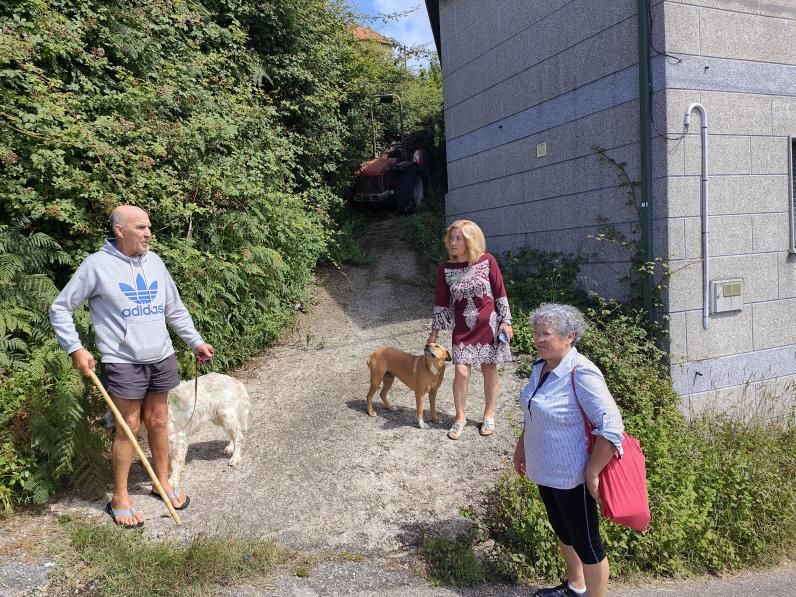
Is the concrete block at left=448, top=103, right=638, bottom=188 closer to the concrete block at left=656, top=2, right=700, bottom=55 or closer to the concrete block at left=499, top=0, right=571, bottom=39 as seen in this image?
the concrete block at left=656, top=2, right=700, bottom=55

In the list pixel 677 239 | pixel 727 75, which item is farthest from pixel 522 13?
pixel 677 239

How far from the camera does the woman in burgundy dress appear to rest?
183 inches

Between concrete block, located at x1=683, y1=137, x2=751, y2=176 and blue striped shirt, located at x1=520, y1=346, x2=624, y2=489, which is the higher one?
concrete block, located at x1=683, y1=137, x2=751, y2=176

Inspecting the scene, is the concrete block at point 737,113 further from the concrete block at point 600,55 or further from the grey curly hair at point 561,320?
the grey curly hair at point 561,320

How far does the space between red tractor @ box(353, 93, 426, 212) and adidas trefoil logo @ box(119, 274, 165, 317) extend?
955 cm

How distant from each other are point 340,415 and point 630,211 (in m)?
3.89

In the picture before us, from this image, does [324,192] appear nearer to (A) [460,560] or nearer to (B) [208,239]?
(B) [208,239]

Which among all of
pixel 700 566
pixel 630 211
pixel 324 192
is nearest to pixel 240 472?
pixel 700 566

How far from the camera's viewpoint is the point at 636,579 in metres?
3.75

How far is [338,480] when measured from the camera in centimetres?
434

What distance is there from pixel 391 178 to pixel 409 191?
A: 58 cm

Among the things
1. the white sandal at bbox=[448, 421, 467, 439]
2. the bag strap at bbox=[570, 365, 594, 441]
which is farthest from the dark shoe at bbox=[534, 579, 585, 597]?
the white sandal at bbox=[448, 421, 467, 439]

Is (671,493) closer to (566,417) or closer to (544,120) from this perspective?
(566,417)

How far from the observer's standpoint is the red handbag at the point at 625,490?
2.69 metres
